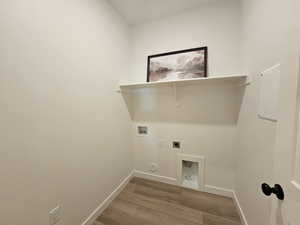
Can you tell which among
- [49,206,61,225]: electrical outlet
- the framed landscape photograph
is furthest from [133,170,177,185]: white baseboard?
the framed landscape photograph

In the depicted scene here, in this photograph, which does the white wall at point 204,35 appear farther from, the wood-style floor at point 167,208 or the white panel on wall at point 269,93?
the wood-style floor at point 167,208

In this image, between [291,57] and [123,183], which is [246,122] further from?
[123,183]

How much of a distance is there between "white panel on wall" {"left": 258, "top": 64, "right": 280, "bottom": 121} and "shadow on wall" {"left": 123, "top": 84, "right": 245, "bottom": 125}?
0.50 m

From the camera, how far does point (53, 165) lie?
105cm

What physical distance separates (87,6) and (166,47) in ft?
3.59

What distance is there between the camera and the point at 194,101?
6.20 ft

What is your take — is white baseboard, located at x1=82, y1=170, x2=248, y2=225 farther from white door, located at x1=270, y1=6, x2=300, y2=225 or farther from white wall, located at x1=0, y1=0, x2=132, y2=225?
white door, located at x1=270, y1=6, x2=300, y2=225

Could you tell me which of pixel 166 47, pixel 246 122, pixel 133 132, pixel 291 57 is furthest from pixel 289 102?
pixel 133 132

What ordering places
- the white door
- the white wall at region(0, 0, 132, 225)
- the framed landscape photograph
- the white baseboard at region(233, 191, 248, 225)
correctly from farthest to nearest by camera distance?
the framed landscape photograph, the white baseboard at region(233, 191, 248, 225), the white wall at region(0, 0, 132, 225), the white door

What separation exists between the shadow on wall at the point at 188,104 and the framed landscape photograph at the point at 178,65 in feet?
0.56

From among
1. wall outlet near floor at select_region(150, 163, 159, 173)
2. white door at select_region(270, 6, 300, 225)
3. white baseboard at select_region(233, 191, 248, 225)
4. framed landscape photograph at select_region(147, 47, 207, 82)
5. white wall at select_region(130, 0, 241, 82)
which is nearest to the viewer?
white door at select_region(270, 6, 300, 225)

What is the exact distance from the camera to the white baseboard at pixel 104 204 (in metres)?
1.40

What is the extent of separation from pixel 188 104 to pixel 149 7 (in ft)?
4.72

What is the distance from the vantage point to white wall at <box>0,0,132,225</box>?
80 centimetres
